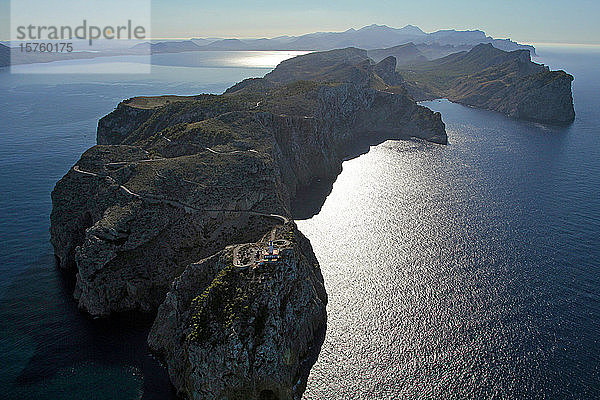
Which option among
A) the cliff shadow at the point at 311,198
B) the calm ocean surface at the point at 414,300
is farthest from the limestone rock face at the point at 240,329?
the cliff shadow at the point at 311,198

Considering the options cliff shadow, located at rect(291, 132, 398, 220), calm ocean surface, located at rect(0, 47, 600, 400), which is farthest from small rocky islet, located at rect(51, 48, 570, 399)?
calm ocean surface, located at rect(0, 47, 600, 400)

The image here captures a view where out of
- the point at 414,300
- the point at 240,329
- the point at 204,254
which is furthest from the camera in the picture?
the point at 204,254

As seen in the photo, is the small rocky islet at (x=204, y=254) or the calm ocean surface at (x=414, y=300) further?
the calm ocean surface at (x=414, y=300)

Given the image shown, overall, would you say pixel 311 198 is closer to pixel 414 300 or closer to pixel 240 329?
pixel 414 300

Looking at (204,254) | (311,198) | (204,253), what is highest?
(311,198)

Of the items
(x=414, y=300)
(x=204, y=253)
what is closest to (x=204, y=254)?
(x=204, y=253)

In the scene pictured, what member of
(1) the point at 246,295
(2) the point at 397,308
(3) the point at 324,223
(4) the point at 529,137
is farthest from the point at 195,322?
(4) the point at 529,137

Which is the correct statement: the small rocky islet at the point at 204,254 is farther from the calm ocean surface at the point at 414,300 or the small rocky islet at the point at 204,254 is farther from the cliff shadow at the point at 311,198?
the calm ocean surface at the point at 414,300
